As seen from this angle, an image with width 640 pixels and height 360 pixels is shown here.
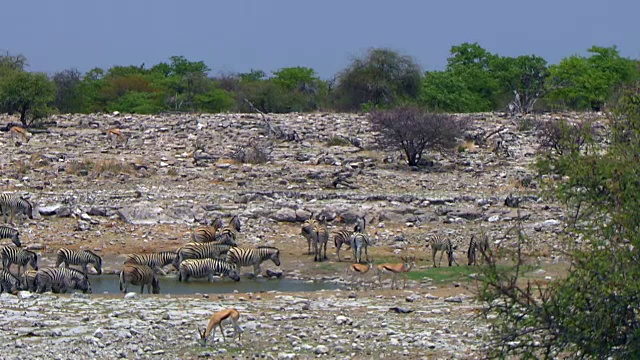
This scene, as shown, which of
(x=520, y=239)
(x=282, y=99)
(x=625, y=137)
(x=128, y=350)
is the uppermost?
(x=282, y=99)

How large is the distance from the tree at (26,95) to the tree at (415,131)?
10.5 metres

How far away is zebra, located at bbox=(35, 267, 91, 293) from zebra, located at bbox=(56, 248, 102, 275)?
1.89 meters

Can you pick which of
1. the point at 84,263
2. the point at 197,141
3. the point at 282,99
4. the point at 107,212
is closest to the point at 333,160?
the point at 197,141

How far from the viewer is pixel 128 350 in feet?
42.8

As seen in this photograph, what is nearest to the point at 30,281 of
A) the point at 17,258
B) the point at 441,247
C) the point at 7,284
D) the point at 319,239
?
the point at 7,284

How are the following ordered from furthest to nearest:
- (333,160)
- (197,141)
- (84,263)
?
(197,141)
(333,160)
(84,263)

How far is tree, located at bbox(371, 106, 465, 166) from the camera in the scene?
98.3ft

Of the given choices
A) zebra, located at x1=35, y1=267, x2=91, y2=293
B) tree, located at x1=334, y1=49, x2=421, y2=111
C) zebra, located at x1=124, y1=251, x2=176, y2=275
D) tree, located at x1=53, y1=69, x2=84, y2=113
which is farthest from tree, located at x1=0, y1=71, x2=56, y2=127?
zebra, located at x1=35, y1=267, x2=91, y2=293

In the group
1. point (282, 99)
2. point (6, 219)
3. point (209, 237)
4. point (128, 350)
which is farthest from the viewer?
point (282, 99)

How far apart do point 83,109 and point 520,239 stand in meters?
39.2

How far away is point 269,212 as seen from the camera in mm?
24391

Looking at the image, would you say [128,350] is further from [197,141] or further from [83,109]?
[83,109]

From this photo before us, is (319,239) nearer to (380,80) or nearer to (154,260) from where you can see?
(154,260)

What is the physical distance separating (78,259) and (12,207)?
4548 mm
